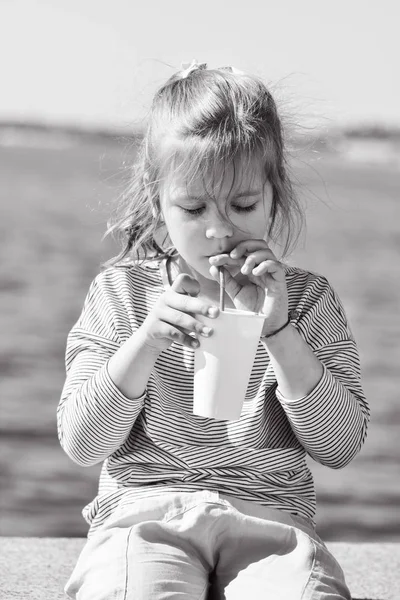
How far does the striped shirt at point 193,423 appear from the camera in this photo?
2.46 meters

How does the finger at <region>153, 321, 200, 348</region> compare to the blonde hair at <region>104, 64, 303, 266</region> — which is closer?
the finger at <region>153, 321, 200, 348</region>

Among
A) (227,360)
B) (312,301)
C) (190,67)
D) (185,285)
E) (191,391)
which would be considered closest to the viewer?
(227,360)

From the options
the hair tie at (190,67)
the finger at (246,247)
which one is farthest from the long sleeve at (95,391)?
the hair tie at (190,67)

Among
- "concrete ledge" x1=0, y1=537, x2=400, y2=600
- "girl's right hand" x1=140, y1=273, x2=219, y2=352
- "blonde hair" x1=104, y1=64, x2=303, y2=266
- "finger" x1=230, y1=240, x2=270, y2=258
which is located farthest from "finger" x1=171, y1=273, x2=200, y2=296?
"concrete ledge" x1=0, y1=537, x2=400, y2=600

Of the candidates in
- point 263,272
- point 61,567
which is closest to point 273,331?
point 263,272

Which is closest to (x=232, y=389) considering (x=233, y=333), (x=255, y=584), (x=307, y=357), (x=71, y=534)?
(x=233, y=333)

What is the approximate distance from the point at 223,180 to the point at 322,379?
494 millimetres

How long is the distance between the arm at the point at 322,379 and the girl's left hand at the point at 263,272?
0.04m

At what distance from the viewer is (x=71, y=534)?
15.4 feet

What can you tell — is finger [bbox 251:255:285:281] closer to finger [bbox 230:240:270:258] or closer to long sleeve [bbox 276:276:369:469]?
finger [bbox 230:240:270:258]

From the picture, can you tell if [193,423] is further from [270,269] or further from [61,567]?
[61,567]

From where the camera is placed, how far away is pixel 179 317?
227 cm

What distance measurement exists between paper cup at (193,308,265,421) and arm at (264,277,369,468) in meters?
0.17

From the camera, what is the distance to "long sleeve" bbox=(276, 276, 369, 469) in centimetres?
246
